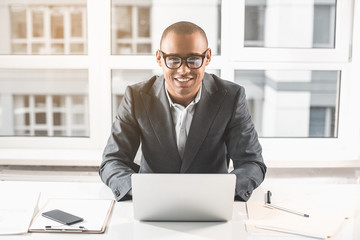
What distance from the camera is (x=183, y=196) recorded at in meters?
1.18

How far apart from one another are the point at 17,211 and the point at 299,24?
202cm

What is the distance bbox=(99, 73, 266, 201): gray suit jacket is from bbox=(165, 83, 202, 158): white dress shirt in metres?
0.03

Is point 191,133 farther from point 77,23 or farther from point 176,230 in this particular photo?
point 77,23

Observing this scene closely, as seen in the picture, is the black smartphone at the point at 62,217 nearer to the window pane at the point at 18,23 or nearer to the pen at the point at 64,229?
the pen at the point at 64,229

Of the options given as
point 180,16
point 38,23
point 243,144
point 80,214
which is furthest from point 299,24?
point 80,214

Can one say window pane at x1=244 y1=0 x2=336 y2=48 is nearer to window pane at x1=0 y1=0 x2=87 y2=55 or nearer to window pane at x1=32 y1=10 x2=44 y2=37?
window pane at x1=0 y1=0 x2=87 y2=55

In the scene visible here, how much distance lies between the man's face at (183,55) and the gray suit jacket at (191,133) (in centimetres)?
13

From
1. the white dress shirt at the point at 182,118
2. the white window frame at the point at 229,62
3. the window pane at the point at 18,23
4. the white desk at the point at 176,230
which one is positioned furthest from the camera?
the window pane at the point at 18,23

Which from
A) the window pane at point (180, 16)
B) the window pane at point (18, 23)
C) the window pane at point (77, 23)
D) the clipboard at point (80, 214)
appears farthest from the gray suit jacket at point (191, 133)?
the window pane at point (18, 23)

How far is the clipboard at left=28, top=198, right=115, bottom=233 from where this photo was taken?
1164 millimetres

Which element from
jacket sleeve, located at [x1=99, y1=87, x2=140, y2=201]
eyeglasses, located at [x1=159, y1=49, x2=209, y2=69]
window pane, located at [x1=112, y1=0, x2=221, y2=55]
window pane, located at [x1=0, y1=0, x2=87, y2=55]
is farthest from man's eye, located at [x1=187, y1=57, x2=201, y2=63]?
window pane, located at [x1=0, y1=0, x2=87, y2=55]

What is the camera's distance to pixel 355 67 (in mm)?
2393

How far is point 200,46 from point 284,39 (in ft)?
3.58

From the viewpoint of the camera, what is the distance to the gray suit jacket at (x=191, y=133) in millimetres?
1781
